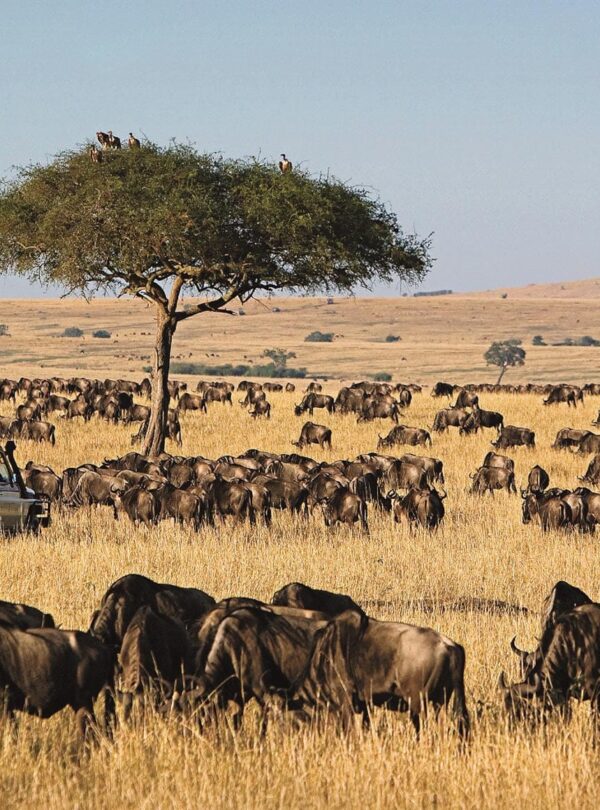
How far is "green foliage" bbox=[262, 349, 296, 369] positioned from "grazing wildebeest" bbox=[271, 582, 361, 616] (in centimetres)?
8428

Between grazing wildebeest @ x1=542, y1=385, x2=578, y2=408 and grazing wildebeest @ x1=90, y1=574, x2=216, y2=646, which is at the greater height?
grazing wildebeest @ x1=542, y1=385, x2=578, y2=408

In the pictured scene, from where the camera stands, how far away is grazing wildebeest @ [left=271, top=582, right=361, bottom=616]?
859 centimetres

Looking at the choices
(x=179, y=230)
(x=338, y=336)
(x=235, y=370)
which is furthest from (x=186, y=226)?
(x=338, y=336)

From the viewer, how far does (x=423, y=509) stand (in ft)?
57.3

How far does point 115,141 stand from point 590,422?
15332mm

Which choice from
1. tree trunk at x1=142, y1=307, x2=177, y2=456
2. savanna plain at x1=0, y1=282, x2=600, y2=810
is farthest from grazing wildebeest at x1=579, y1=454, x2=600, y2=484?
Answer: tree trunk at x1=142, y1=307, x2=177, y2=456

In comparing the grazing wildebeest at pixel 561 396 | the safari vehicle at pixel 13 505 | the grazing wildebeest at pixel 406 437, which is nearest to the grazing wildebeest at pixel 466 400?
the grazing wildebeest at pixel 561 396

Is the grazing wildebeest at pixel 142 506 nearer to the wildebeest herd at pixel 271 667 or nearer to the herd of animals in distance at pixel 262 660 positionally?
the herd of animals in distance at pixel 262 660

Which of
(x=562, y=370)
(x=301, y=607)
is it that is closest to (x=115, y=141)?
(x=301, y=607)

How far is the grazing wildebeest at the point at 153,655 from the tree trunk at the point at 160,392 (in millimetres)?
20419

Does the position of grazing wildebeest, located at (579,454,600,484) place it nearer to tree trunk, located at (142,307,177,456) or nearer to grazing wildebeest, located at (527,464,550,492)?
grazing wildebeest, located at (527,464,550,492)

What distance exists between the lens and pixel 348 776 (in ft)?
20.5

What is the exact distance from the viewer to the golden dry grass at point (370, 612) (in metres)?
6.16

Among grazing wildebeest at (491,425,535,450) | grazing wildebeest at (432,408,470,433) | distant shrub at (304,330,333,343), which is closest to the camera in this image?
grazing wildebeest at (491,425,535,450)
